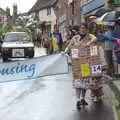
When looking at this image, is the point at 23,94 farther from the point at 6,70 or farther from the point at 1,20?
the point at 1,20

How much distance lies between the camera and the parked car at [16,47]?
31078 millimetres

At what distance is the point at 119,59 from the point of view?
16984 mm

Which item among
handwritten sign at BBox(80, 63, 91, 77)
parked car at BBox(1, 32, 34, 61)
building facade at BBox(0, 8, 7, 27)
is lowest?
handwritten sign at BBox(80, 63, 91, 77)

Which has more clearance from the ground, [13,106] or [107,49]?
[107,49]

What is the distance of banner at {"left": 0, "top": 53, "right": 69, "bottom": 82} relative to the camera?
11352 millimetres

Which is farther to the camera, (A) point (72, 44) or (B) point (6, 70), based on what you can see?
(A) point (72, 44)

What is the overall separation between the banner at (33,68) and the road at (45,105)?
696 millimetres

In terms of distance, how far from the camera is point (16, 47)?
31.3 meters

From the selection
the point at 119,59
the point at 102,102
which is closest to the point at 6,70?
the point at 102,102

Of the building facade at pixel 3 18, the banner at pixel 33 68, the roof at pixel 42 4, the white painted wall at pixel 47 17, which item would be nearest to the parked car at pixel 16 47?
the banner at pixel 33 68

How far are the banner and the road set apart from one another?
0.70m

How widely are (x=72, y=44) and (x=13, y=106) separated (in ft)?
Answer: 6.02

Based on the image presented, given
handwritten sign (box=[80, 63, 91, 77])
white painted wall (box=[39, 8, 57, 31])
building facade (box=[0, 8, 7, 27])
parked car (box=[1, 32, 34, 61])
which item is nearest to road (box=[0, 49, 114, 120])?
handwritten sign (box=[80, 63, 91, 77])

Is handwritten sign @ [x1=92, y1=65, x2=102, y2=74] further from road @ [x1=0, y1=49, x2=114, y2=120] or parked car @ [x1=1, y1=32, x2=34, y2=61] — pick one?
parked car @ [x1=1, y1=32, x2=34, y2=61]
